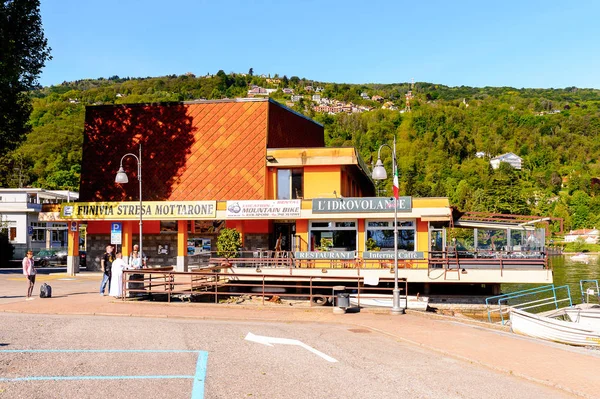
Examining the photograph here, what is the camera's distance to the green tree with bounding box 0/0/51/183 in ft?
122

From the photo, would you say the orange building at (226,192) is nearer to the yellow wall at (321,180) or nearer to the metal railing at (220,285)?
the yellow wall at (321,180)

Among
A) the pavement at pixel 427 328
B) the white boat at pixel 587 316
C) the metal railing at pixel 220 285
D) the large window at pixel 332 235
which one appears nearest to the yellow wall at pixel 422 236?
the metal railing at pixel 220 285

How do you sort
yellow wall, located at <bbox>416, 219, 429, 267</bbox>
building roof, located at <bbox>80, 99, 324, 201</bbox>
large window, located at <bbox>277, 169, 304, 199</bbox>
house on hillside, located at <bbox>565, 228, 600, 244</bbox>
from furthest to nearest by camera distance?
house on hillside, located at <bbox>565, 228, 600, 244</bbox>
building roof, located at <bbox>80, 99, 324, 201</bbox>
large window, located at <bbox>277, 169, 304, 199</bbox>
yellow wall, located at <bbox>416, 219, 429, 267</bbox>

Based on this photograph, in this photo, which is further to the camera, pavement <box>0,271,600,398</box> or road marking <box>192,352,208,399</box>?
pavement <box>0,271,600,398</box>

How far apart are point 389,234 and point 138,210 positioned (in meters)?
16.8

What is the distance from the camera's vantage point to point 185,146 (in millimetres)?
43000

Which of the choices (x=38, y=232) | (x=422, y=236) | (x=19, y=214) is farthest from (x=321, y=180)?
(x=38, y=232)

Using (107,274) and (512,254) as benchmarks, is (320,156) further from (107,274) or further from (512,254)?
(107,274)

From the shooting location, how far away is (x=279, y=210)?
123ft

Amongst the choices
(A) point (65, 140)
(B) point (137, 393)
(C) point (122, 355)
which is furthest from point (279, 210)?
(A) point (65, 140)

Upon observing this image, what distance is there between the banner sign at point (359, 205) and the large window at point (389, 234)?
4.16ft

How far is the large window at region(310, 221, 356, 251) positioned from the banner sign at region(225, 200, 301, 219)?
1582 mm

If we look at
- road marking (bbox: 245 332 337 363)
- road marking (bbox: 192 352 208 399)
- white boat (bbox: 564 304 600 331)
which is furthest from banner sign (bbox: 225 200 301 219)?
road marking (bbox: 192 352 208 399)

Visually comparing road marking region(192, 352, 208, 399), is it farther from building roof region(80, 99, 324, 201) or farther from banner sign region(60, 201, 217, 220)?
building roof region(80, 99, 324, 201)
